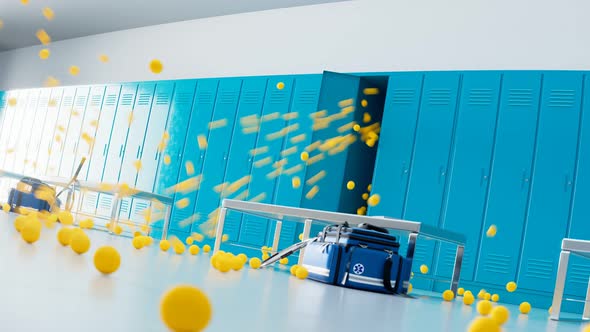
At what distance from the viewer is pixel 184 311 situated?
779mm

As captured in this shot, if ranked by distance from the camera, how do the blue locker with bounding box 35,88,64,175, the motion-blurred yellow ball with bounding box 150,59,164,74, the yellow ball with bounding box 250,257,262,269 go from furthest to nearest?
1. the blue locker with bounding box 35,88,64,175
2. the motion-blurred yellow ball with bounding box 150,59,164,74
3. the yellow ball with bounding box 250,257,262,269

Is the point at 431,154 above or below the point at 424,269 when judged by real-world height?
above

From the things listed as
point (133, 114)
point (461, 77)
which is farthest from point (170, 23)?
point (461, 77)

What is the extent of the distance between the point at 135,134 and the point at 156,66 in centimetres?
91

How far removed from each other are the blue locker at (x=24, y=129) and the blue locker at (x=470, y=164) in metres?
6.96

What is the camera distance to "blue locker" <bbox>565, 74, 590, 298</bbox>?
460 cm

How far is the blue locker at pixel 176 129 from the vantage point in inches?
290

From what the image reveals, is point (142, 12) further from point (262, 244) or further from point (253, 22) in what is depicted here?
point (262, 244)

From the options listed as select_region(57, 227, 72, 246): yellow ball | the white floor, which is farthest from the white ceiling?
the white floor

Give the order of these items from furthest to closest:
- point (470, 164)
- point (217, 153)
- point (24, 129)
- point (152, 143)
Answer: point (24, 129) → point (152, 143) → point (217, 153) → point (470, 164)

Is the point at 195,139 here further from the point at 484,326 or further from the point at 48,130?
the point at 484,326

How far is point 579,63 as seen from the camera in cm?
514

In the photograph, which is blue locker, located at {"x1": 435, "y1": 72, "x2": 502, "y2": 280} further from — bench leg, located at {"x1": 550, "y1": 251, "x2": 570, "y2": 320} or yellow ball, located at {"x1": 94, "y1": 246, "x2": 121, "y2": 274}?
yellow ball, located at {"x1": 94, "y1": 246, "x2": 121, "y2": 274}

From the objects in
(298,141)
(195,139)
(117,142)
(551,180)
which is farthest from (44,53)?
(551,180)
